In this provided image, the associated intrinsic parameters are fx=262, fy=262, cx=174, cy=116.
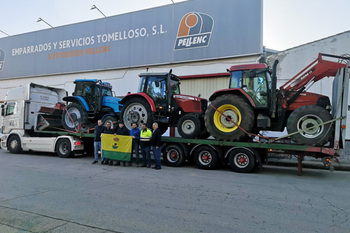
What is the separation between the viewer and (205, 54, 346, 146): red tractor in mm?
8039

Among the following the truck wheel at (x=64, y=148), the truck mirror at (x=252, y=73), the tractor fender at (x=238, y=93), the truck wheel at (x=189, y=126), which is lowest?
the truck wheel at (x=64, y=148)

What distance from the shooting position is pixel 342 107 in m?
7.61

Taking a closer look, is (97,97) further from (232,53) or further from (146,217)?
(146,217)

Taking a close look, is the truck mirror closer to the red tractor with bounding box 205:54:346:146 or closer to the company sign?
the red tractor with bounding box 205:54:346:146

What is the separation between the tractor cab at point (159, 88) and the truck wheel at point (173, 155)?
1.51 meters

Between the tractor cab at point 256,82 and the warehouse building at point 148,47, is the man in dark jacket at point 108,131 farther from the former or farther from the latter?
the warehouse building at point 148,47

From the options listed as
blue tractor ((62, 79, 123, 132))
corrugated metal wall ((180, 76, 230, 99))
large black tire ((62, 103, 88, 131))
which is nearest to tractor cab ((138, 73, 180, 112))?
blue tractor ((62, 79, 123, 132))

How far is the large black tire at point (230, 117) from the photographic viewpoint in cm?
863

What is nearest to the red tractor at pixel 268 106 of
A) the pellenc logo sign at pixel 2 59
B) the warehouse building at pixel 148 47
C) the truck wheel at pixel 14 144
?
the warehouse building at pixel 148 47

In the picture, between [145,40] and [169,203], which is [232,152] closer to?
[169,203]

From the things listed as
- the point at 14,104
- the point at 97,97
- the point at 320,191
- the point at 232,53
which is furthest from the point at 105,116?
the point at 320,191

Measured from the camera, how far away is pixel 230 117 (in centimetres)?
903

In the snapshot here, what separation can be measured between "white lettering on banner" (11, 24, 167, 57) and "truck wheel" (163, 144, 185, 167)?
9.79 meters

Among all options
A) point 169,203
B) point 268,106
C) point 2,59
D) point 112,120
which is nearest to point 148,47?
point 112,120
